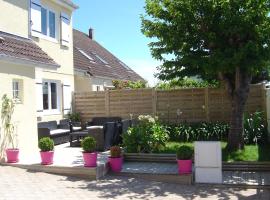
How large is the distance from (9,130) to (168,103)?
778 cm

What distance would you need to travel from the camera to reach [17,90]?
12.6m

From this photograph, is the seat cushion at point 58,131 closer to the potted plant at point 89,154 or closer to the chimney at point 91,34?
the potted plant at point 89,154

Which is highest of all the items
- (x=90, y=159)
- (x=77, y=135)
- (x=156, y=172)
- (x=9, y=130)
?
(x=9, y=130)

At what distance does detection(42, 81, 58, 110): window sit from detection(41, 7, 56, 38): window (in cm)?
218

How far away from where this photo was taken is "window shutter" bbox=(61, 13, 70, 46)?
1904 centimetres

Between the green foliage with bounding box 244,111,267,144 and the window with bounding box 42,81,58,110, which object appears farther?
the window with bounding box 42,81,58,110

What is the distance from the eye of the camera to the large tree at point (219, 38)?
445 inches

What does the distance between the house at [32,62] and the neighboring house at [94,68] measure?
2.46 meters

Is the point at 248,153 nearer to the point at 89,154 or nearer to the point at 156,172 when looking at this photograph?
the point at 156,172

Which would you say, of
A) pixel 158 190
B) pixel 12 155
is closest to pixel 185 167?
pixel 158 190

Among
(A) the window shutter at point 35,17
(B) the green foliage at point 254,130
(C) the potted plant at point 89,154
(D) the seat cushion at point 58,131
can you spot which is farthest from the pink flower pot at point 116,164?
(A) the window shutter at point 35,17

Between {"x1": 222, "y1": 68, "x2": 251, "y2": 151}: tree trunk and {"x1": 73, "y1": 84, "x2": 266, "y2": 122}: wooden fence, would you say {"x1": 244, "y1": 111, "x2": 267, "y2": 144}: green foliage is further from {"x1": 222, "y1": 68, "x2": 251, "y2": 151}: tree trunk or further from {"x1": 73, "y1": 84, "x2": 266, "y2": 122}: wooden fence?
{"x1": 222, "y1": 68, "x2": 251, "y2": 151}: tree trunk

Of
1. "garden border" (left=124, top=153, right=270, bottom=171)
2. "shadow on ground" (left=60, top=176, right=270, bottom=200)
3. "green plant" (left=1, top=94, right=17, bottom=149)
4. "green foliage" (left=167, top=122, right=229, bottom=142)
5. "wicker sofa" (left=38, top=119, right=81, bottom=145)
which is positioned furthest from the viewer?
"green foliage" (left=167, top=122, right=229, bottom=142)

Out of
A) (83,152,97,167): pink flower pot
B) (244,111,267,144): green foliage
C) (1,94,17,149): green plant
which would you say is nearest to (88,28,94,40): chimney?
(244,111,267,144): green foliage
